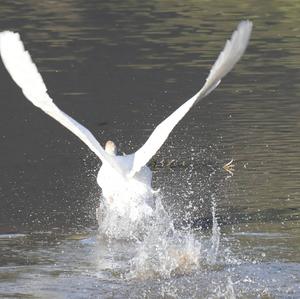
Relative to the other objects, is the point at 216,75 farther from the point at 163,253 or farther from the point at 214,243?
the point at 214,243

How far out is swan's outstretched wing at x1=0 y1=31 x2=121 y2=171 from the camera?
10.6m

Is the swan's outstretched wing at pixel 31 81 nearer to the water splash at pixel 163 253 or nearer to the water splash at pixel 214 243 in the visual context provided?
the water splash at pixel 163 253

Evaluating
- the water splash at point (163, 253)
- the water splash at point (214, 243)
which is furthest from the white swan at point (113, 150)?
the water splash at point (214, 243)

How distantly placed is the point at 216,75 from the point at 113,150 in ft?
10.4

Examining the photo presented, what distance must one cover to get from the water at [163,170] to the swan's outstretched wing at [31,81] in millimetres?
1080

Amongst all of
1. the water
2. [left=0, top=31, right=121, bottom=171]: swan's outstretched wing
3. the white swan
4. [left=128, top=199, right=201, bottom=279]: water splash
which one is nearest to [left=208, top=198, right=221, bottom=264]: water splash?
the water

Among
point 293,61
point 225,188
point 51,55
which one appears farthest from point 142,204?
point 51,55

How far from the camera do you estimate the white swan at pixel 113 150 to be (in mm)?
9734

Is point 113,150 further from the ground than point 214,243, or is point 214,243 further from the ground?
point 113,150

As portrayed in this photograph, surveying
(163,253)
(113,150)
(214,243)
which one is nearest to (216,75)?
(163,253)

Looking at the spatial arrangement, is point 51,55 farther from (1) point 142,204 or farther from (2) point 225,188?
(1) point 142,204

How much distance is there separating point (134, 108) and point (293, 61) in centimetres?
560

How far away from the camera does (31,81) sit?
431 inches

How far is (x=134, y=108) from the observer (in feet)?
64.2
